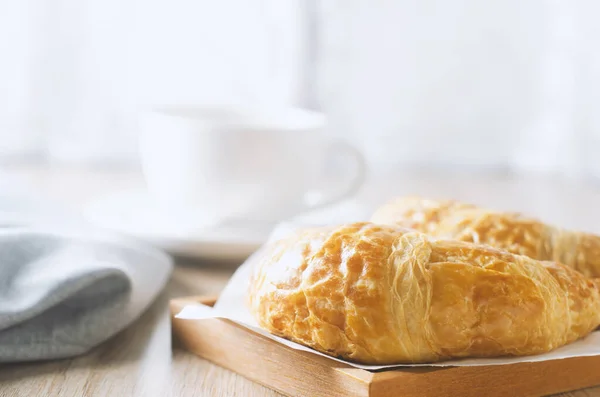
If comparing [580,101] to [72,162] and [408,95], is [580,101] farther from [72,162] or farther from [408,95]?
[72,162]

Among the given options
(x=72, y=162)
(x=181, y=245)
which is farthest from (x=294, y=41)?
(x=181, y=245)

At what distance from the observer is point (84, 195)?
1953 millimetres

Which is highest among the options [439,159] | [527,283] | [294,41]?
[294,41]

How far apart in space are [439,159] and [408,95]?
24 centimetres

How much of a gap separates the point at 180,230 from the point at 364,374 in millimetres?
626

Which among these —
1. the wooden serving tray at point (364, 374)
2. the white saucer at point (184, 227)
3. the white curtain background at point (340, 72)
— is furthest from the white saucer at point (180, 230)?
the white curtain background at point (340, 72)

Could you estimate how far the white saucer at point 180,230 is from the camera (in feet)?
4.13

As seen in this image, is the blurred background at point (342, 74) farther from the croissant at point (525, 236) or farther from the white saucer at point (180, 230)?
the croissant at point (525, 236)

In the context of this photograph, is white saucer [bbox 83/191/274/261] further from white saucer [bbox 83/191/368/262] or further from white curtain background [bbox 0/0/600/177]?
white curtain background [bbox 0/0/600/177]

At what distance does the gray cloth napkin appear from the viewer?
2.98ft

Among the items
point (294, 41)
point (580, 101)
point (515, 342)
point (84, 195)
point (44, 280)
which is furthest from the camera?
point (580, 101)

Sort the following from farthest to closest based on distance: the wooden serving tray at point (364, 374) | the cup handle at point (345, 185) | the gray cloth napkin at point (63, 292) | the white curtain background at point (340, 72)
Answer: the white curtain background at point (340, 72)
the cup handle at point (345, 185)
the gray cloth napkin at point (63, 292)
the wooden serving tray at point (364, 374)

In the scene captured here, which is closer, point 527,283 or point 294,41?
point 527,283

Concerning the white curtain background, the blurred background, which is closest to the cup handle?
the blurred background
